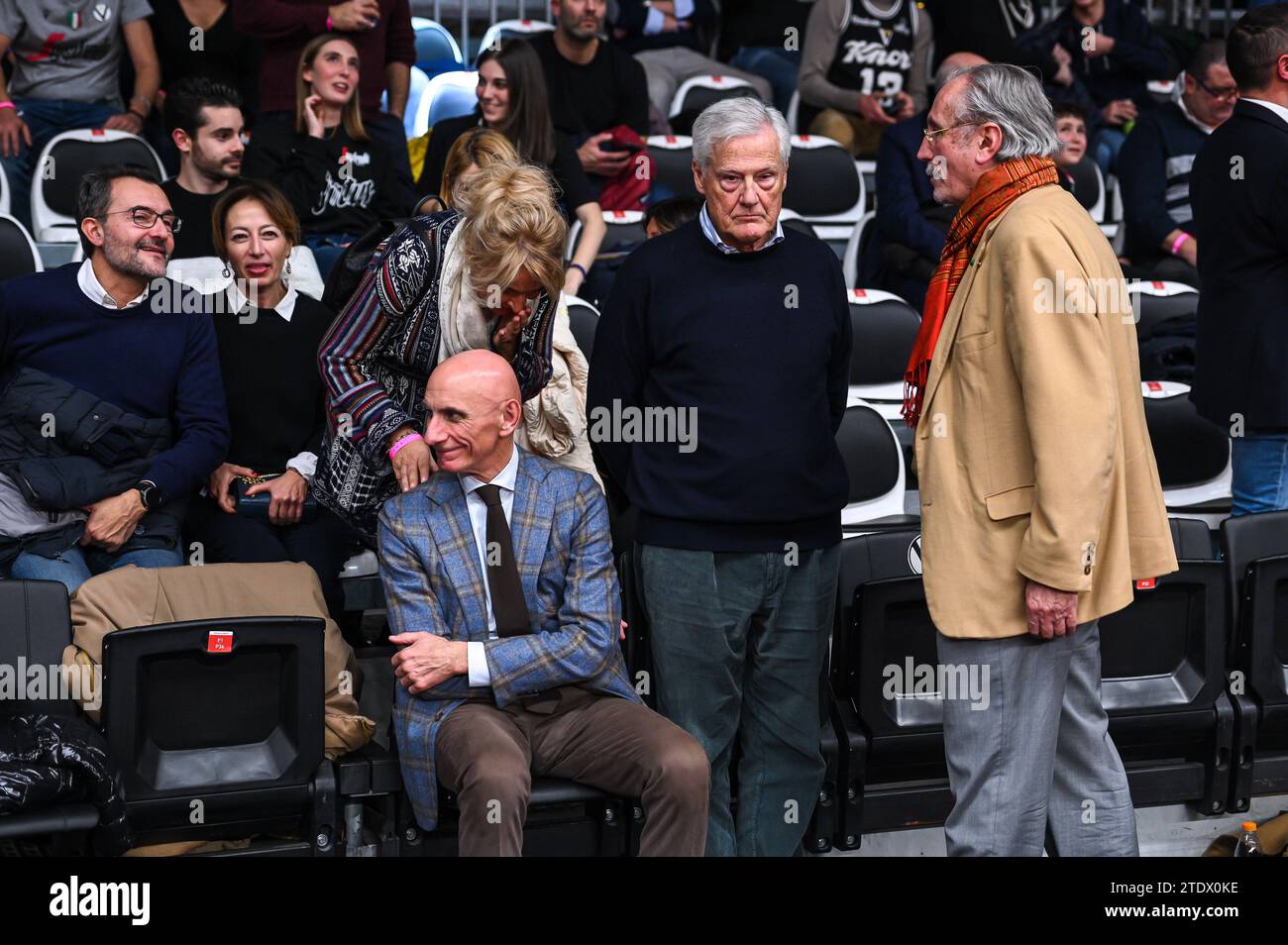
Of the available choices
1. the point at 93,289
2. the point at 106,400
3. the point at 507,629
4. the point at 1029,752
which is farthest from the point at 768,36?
the point at 1029,752

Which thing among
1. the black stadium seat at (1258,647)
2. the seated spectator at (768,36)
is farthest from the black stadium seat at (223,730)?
the seated spectator at (768,36)

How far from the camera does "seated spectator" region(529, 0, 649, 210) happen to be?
19.0 ft

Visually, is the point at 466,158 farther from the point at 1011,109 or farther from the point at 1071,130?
the point at 1071,130

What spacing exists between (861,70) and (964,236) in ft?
13.5

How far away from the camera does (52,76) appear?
5.51m

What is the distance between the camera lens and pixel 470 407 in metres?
2.92

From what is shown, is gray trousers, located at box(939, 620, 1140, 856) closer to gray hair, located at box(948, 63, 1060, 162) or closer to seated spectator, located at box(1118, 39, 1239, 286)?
gray hair, located at box(948, 63, 1060, 162)

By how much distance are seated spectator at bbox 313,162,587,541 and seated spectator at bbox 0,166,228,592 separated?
652mm

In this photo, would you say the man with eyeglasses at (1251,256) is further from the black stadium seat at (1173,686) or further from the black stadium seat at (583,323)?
the black stadium seat at (583,323)

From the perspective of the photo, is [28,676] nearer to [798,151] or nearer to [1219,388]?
[1219,388]

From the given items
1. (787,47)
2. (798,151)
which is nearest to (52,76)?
(798,151)

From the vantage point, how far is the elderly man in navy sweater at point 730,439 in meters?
2.94

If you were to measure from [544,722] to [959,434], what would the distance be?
999 millimetres

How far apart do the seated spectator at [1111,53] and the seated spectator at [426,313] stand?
14.8 feet
